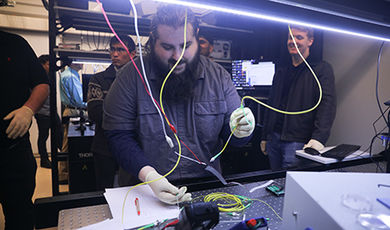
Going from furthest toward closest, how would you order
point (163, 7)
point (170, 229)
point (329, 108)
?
point (329, 108)
point (163, 7)
point (170, 229)

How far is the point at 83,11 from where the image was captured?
1910mm

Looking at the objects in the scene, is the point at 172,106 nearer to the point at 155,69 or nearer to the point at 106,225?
the point at 155,69

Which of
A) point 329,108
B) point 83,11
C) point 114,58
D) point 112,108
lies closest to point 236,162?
point 329,108

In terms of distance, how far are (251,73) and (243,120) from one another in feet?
6.78

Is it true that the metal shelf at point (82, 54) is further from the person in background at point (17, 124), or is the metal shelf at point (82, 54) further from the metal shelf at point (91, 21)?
the person in background at point (17, 124)

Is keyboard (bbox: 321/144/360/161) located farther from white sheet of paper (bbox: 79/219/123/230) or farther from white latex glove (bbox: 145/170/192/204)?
white sheet of paper (bbox: 79/219/123/230)

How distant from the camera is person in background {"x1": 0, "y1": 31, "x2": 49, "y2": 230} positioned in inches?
46.9

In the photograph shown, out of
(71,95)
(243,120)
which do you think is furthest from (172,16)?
(71,95)

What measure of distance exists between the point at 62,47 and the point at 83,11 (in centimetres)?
35

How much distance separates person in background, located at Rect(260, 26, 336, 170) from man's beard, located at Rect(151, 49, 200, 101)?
966mm

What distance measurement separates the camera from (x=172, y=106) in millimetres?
1055

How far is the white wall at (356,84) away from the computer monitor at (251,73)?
60cm

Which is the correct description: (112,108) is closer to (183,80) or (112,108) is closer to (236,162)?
(183,80)

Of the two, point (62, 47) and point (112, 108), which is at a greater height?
point (62, 47)
